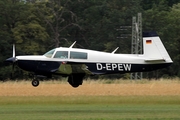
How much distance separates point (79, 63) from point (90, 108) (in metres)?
3.40

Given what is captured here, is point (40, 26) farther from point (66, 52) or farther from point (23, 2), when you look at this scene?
point (66, 52)

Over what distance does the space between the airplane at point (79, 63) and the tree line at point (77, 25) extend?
2797 cm

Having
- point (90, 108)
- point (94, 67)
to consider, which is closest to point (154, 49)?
point (94, 67)

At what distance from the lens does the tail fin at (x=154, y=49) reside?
36500 millimetres

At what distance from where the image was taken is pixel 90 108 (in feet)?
107

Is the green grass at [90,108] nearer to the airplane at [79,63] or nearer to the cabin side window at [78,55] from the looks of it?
the airplane at [79,63]

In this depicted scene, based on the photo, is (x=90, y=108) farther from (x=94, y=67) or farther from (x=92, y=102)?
(x=92, y=102)

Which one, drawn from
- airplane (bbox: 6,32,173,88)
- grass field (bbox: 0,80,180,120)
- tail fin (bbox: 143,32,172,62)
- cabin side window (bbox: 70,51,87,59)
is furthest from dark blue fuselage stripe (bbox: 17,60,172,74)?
grass field (bbox: 0,80,180,120)

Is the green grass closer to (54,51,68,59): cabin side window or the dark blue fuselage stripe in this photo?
the dark blue fuselage stripe

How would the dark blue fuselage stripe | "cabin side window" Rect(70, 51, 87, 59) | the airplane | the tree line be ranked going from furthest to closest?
the tree line, the dark blue fuselage stripe, the airplane, "cabin side window" Rect(70, 51, 87, 59)

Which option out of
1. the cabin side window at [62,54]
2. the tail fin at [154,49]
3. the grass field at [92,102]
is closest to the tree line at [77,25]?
the grass field at [92,102]

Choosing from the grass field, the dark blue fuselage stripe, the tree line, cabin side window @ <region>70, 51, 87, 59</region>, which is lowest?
the grass field

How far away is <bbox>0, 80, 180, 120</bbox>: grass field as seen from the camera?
91.1 feet

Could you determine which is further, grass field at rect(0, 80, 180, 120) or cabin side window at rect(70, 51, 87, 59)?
cabin side window at rect(70, 51, 87, 59)
